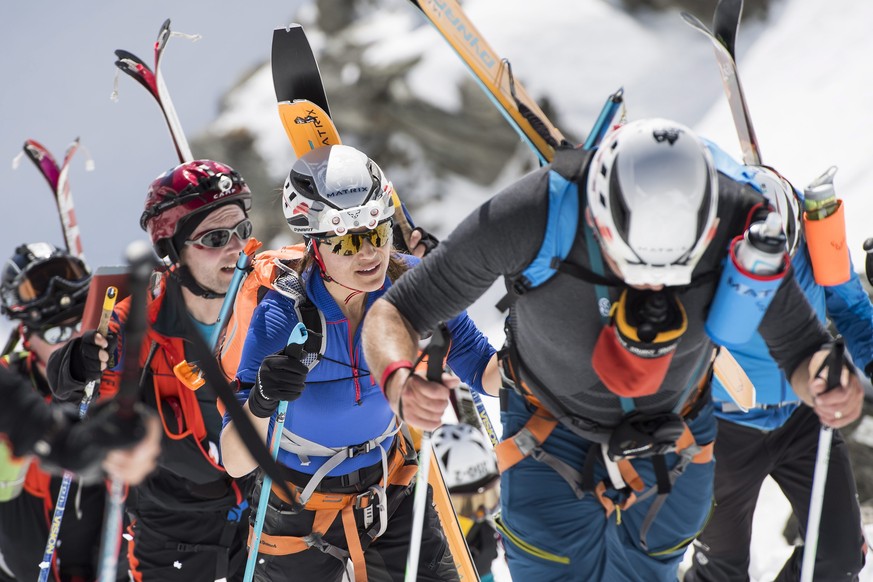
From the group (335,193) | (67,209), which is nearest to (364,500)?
(335,193)

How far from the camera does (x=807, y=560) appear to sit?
4.04 metres

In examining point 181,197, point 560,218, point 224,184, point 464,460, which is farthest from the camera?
point 464,460

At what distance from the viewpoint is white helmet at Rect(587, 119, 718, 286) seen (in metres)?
3.05

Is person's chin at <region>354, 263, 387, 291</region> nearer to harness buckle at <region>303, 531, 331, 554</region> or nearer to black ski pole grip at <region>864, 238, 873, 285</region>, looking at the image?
harness buckle at <region>303, 531, 331, 554</region>

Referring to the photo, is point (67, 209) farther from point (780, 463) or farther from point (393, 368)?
point (780, 463)

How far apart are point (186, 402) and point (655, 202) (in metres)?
3.36

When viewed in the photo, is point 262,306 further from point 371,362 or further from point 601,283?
point 601,283

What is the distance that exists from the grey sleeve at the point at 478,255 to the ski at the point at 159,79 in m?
3.59

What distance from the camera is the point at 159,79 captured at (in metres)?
6.67

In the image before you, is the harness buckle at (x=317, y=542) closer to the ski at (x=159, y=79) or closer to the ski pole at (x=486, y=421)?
the ski pole at (x=486, y=421)

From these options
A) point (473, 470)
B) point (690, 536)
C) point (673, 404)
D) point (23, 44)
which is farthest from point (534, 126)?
point (23, 44)

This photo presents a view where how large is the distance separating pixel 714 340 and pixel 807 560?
1.23 meters

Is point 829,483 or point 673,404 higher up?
point 673,404

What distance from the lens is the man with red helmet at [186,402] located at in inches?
215
